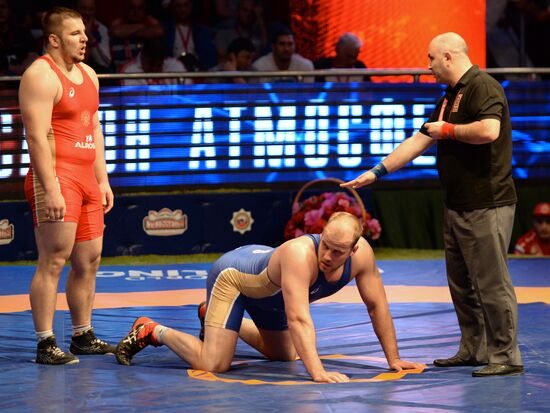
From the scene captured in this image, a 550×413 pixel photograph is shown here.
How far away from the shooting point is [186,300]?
7613 millimetres

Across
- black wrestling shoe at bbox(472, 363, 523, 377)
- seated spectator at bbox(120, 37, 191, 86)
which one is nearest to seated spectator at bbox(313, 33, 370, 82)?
seated spectator at bbox(120, 37, 191, 86)

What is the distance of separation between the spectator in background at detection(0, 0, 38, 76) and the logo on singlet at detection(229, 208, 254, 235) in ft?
7.88

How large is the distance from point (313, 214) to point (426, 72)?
1.84 m

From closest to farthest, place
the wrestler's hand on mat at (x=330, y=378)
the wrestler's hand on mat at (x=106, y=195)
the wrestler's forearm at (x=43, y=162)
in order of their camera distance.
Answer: the wrestler's hand on mat at (x=330, y=378) → the wrestler's forearm at (x=43, y=162) → the wrestler's hand on mat at (x=106, y=195)

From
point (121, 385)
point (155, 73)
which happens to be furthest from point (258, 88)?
point (121, 385)

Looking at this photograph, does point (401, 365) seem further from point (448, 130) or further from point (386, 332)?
point (448, 130)

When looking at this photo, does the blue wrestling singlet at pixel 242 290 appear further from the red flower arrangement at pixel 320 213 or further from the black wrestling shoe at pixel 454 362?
the red flower arrangement at pixel 320 213

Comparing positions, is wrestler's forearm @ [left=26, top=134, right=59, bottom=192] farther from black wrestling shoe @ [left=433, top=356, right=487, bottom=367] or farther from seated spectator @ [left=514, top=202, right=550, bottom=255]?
seated spectator @ [left=514, top=202, right=550, bottom=255]

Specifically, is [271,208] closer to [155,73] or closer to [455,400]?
[155,73]

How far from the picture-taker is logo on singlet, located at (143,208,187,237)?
9852mm

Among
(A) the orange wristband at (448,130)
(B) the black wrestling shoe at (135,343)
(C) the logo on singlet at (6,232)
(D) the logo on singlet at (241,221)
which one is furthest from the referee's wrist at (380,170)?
(C) the logo on singlet at (6,232)

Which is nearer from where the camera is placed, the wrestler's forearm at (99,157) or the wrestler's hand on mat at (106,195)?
the wrestler's forearm at (99,157)

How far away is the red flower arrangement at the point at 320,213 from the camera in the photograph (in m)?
9.73

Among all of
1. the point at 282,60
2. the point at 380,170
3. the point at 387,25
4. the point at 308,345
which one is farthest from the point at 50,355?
the point at 387,25
